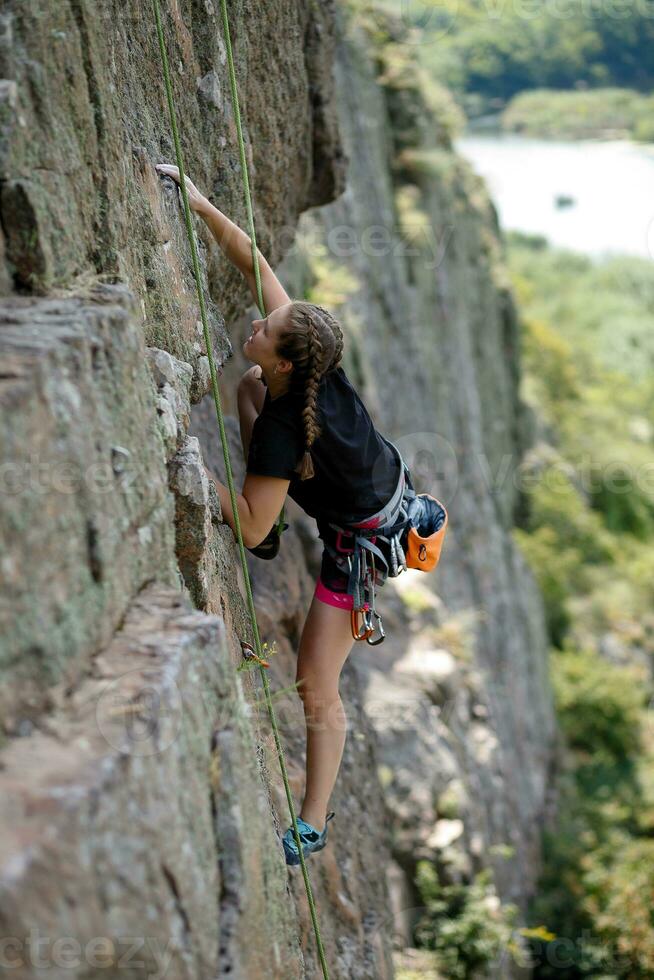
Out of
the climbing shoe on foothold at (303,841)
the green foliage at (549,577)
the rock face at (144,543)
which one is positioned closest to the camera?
the rock face at (144,543)

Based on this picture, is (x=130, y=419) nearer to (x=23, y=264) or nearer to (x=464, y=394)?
(x=23, y=264)

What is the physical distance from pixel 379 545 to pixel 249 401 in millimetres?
829

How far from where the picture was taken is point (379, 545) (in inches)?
165

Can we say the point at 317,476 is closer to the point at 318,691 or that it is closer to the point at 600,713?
the point at 318,691

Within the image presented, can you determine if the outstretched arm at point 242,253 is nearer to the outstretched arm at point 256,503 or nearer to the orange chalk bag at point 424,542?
the outstretched arm at point 256,503

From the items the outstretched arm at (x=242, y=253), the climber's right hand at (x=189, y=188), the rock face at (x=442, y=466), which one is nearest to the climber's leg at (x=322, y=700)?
the outstretched arm at (x=242, y=253)

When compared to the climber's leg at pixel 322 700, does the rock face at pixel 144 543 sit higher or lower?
higher

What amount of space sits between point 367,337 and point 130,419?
10445mm

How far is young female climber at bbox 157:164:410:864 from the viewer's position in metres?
3.67

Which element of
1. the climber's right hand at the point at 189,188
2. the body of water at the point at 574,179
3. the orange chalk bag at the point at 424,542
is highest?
the climber's right hand at the point at 189,188

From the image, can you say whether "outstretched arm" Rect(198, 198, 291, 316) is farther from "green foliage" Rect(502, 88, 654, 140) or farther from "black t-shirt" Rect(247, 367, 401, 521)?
"green foliage" Rect(502, 88, 654, 140)

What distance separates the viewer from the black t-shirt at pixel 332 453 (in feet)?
12.0

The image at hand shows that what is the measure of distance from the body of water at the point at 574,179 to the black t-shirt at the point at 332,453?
139ft

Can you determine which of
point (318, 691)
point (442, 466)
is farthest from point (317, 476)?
point (442, 466)
